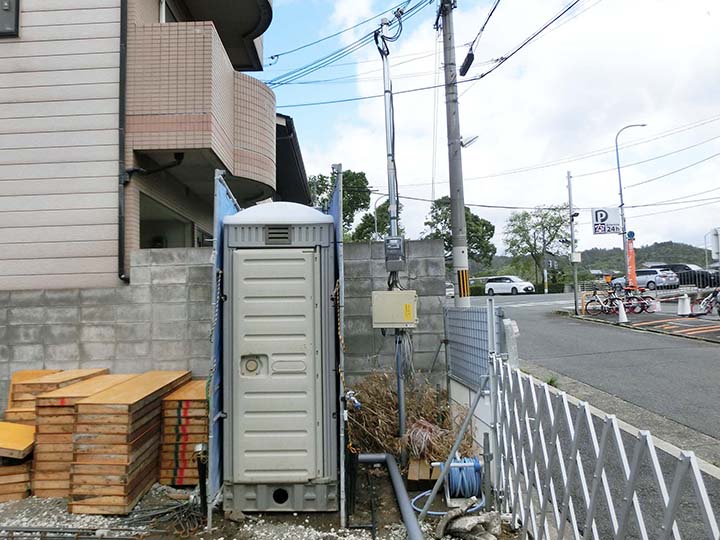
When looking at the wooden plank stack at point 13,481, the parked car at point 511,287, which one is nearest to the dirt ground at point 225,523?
the wooden plank stack at point 13,481

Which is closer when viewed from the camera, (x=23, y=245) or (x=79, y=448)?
(x=79, y=448)

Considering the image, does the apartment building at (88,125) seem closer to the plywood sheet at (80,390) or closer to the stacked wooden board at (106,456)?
the plywood sheet at (80,390)

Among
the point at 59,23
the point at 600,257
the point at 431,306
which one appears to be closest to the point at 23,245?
the point at 59,23

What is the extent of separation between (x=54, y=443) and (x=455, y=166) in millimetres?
5710

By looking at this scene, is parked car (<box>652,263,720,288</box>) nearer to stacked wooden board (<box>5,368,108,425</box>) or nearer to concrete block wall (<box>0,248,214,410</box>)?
concrete block wall (<box>0,248,214,410</box>)

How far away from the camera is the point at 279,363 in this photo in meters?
3.41

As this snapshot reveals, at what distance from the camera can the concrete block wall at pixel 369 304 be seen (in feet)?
15.8

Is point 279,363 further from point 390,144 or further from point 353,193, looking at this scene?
point 353,193

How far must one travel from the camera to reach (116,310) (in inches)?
187

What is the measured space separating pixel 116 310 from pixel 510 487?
160 inches

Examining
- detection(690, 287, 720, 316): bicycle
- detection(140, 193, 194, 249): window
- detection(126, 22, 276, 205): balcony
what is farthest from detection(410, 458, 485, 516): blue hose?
detection(690, 287, 720, 316): bicycle

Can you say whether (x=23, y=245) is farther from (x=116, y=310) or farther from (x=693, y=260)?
(x=693, y=260)

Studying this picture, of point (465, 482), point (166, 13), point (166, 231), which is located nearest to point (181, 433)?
point (465, 482)

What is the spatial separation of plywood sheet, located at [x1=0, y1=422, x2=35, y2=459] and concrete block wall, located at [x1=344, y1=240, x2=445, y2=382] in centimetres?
281
